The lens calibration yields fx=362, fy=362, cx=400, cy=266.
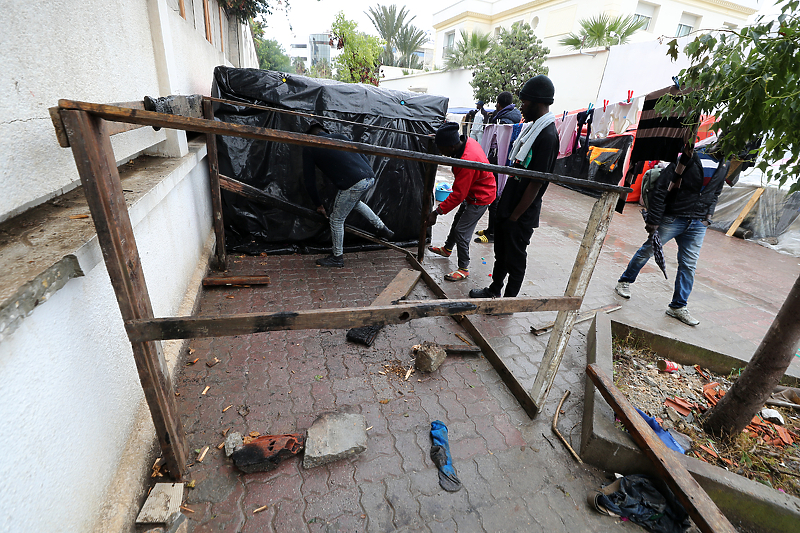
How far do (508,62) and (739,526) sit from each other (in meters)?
14.7

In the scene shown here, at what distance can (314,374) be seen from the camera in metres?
2.62

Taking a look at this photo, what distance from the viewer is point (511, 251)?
3.59m

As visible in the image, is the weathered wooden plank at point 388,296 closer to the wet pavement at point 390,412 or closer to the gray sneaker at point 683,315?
the wet pavement at point 390,412

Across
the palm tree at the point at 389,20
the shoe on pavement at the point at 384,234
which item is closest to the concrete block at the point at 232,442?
the shoe on pavement at the point at 384,234

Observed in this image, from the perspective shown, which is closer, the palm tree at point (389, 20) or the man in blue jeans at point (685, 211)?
the man in blue jeans at point (685, 211)

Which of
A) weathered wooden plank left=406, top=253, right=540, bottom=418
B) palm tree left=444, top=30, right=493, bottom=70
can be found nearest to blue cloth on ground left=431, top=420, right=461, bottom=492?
weathered wooden plank left=406, top=253, right=540, bottom=418

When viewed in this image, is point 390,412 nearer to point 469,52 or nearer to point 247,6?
point 247,6

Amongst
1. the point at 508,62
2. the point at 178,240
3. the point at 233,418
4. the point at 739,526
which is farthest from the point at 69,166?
the point at 508,62

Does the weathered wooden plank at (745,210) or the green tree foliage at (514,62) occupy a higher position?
the green tree foliage at (514,62)

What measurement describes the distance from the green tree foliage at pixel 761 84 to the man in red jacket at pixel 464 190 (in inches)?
73.2

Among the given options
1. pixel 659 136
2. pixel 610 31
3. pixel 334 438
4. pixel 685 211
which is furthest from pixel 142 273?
pixel 610 31

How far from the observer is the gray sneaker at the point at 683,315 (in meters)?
3.93

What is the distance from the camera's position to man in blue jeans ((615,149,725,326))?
11.5 ft

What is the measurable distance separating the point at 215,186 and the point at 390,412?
297 cm
